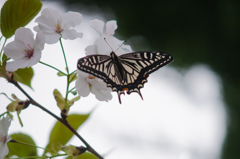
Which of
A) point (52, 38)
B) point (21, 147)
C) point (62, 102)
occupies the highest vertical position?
point (52, 38)

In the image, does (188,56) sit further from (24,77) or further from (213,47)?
(24,77)

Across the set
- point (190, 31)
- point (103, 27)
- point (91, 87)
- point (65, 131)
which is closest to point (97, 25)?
point (103, 27)

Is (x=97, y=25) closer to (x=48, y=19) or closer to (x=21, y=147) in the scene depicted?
(x=48, y=19)

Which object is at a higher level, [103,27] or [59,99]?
[103,27]

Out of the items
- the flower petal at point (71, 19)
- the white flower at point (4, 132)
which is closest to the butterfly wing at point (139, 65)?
the flower petal at point (71, 19)

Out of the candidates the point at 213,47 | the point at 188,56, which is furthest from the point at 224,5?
the point at 188,56

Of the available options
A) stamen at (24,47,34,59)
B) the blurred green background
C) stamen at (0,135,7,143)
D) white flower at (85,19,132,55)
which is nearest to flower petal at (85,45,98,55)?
white flower at (85,19,132,55)
